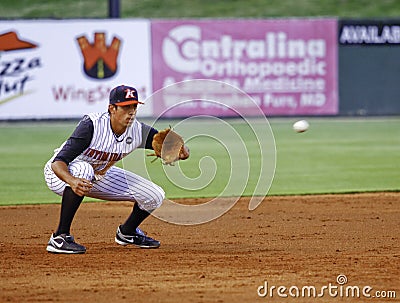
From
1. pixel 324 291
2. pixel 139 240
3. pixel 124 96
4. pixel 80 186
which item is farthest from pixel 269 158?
pixel 324 291

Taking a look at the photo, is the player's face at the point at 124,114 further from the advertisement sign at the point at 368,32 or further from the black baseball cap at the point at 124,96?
the advertisement sign at the point at 368,32

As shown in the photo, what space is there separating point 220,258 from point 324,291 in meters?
1.44

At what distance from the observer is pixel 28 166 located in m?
14.4

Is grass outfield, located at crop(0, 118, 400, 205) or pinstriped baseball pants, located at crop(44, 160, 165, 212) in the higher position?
pinstriped baseball pants, located at crop(44, 160, 165, 212)

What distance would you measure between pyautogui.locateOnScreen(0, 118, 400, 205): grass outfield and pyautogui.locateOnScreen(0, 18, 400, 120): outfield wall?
2.21 feet

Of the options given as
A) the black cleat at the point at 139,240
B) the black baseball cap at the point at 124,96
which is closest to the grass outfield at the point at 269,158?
the black cleat at the point at 139,240

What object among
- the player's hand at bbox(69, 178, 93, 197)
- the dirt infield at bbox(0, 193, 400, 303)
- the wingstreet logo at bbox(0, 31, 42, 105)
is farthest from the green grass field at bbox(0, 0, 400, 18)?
the player's hand at bbox(69, 178, 93, 197)

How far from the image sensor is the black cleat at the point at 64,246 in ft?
23.1

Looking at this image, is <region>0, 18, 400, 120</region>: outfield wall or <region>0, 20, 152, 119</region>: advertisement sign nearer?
<region>0, 20, 152, 119</region>: advertisement sign

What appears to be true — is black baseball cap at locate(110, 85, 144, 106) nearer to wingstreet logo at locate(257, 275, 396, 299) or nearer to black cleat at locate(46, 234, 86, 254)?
black cleat at locate(46, 234, 86, 254)

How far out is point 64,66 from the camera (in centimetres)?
2119

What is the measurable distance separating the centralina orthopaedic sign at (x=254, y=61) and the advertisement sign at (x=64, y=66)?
0.73m

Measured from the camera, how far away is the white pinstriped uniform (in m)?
7.02

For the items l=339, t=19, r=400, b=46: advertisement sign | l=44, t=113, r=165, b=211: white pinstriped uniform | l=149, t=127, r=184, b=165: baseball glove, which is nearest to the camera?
l=44, t=113, r=165, b=211: white pinstriped uniform
